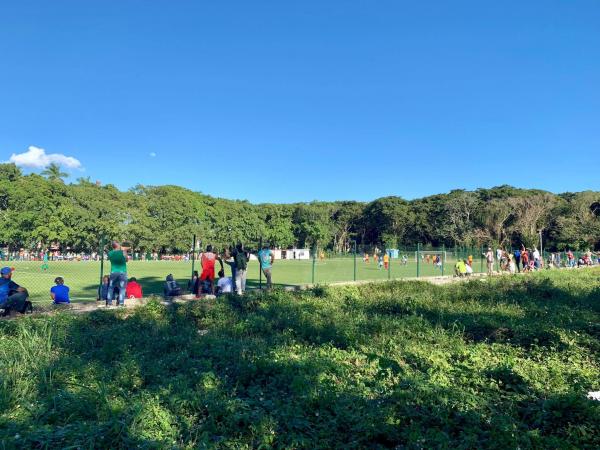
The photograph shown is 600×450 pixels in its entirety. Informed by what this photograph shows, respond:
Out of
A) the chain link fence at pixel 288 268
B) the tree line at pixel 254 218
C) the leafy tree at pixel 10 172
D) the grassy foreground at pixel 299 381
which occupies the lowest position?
the grassy foreground at pixel 299 381

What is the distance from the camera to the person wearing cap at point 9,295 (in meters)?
9.21

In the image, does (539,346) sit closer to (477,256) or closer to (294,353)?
(294,353)

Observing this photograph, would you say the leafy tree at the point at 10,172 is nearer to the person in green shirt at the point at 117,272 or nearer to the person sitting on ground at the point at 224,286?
the person sitting on ground at the point at 224,286

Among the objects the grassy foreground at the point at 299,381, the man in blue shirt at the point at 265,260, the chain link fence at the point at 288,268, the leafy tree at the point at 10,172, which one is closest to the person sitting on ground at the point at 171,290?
the chain link fence at the point at 288,268

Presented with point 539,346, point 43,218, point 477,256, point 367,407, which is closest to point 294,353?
point 367,407

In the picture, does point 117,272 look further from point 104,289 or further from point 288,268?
point 288,268

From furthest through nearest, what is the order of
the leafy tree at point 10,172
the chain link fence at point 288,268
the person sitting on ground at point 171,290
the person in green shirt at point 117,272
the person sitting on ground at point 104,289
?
1. the leafy tree at point 10,172
2. the chain link fence at point 288,268
3. the person sitting on ground at point 171,290
4. the person sitting on ground at point 104,289
5. the person in green shirt at point 117,272

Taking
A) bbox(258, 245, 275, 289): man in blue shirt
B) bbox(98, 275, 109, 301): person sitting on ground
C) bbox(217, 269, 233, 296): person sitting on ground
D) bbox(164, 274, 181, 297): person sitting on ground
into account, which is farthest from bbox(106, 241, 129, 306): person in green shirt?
bbox(258, 245, 275, 289): man in blue shirt

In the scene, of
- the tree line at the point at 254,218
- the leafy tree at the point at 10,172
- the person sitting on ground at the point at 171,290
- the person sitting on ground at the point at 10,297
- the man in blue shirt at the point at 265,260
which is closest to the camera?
the person sitting on ground at the point at 10,297

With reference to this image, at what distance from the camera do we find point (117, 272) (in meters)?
10.7

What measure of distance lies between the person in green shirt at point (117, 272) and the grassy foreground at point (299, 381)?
49.3 inches

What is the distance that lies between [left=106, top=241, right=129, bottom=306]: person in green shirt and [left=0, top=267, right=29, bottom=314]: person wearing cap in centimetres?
185

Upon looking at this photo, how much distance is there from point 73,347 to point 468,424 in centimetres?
565

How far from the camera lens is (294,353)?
653 centimetres
